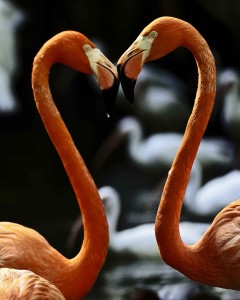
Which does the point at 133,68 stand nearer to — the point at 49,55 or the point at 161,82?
the point at 49,55

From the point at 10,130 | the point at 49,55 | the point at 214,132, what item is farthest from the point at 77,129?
the point at 49,55

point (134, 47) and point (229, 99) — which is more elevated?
point (134, 47)

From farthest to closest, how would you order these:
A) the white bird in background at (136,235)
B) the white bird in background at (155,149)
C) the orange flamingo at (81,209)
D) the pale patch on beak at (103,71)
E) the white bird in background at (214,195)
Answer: the white bird in background at (155,149), the white bird in background at (214,195), the white bird in background at (136,235), the pale patch on beak at (103,71), the orange flamingo at (81,209)

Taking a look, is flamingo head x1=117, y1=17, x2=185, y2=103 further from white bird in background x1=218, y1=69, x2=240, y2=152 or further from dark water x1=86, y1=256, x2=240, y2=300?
white bird in background x1=218, y1=69, x2=240, y2=152

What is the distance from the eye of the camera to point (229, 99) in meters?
5.37

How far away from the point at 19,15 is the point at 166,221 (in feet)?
8.35

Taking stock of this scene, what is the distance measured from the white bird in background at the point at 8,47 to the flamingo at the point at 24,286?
2.80 meters

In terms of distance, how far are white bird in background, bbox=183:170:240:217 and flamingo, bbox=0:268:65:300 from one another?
2064mm

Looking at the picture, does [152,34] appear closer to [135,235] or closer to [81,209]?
[81,209]

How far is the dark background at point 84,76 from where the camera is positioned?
208 inches

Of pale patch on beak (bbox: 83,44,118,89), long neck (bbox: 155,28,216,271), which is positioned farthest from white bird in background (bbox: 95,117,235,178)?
pale patch on beak (bbox: 83,44,118,89)

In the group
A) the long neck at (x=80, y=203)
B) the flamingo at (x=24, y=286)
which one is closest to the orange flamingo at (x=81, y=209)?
the long neck at (x=80, y=203)

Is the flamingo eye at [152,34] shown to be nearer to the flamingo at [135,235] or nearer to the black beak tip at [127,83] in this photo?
the black beak tip at [127,83]

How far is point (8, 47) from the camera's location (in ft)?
18.2
